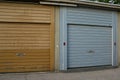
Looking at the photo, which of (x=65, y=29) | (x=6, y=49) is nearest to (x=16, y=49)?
(x=6, y=49)

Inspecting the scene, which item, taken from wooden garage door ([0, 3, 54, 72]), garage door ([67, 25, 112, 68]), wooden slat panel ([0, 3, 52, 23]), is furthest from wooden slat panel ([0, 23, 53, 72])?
garage door ([67, 25, 112, 68])

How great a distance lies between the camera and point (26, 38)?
11891 millimetres

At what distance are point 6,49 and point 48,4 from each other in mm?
3186

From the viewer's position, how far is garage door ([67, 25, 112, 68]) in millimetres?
A: 12867

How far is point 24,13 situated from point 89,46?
14.2 feet

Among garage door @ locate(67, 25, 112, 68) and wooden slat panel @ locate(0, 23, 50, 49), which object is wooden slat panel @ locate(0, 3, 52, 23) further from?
garage door @ locate(67, 25, 112, 68)

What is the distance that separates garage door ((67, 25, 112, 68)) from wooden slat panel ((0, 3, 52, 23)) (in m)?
1.59

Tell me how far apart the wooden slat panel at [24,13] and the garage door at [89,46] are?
159cm

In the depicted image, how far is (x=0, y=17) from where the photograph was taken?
11328mm

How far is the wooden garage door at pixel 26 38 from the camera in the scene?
11497mm

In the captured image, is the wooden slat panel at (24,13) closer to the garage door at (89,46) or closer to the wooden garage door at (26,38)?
the wooden garage door at (26,38)

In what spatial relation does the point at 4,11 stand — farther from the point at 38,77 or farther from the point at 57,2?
the point at 38,77

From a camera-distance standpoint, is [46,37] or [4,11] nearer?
[4,11]

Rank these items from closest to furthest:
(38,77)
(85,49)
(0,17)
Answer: (38,77), (0,17), (85,49)
